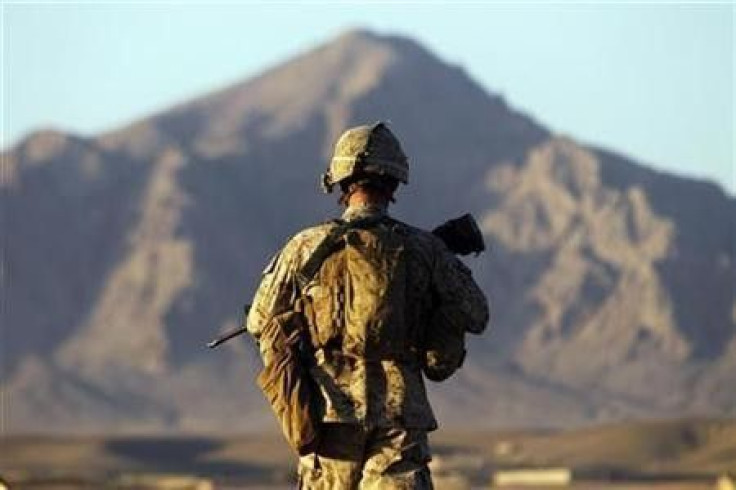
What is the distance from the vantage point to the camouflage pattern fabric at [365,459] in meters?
9.09

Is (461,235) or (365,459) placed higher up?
(461,235)

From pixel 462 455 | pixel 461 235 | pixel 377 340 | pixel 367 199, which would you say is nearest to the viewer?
pixel 377 340

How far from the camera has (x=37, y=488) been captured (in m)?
98.5

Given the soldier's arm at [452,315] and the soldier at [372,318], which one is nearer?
the soldier at [372,318]

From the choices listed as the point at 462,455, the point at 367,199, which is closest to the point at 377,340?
the point at 367,199

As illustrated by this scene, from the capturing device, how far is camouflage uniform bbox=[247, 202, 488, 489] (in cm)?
911

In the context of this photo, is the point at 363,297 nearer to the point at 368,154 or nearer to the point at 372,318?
the point at 372,318

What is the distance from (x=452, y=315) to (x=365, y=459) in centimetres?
56

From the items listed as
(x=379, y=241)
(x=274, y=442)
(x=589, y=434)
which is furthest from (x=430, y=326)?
(x=274, y=442)

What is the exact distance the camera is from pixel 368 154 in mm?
9227

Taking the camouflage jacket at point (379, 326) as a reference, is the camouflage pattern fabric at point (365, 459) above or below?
below

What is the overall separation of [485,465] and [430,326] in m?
136

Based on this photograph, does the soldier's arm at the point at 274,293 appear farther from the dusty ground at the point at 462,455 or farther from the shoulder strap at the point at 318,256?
the dusty ground at the point at 462,455

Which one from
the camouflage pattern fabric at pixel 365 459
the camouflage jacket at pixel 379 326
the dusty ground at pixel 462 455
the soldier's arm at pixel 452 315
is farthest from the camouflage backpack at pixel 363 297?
the dusty ground at pixel 462 455
